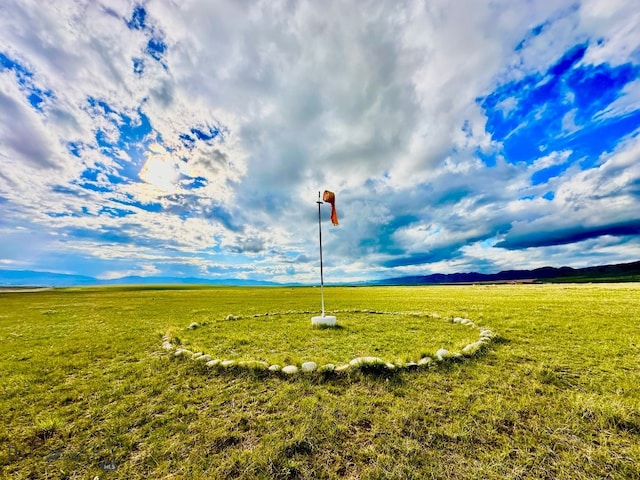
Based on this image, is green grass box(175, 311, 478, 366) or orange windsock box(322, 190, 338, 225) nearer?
green grass box(175, 311, 478, 366)

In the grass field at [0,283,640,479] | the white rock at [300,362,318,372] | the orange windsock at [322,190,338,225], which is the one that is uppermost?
the orange windsock at [322,190,338,225]

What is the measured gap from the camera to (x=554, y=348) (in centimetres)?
1009

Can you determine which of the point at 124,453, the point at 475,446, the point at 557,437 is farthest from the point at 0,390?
the point at 557,437

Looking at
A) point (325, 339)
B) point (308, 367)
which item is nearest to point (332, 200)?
point (325, 339)

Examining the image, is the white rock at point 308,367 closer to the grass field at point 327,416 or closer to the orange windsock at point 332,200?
the grass field at point 327,416

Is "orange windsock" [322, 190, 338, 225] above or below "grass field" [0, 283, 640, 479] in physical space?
above

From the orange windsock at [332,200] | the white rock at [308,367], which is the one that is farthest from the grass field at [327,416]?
the orange windsock at [332,200]

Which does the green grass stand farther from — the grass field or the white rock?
the white rock

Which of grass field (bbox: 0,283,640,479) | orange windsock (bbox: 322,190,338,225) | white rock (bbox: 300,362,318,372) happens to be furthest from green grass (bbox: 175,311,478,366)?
Answer: orange windsock (bbox: 322,190,338,225)

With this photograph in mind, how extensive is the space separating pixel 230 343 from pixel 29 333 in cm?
1320

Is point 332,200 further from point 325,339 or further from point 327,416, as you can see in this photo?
point 327,416

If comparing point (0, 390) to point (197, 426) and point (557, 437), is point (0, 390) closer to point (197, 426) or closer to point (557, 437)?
point (197, 426)

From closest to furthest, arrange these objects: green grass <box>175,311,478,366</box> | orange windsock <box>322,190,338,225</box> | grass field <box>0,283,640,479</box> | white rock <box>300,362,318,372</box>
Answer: grass field <box>0,283,640,479</box>, white rock <box>300,362,318,372</box>, green grass <box>175,311,478,366</box>, orange windsock <box>322,190,338,225</box>

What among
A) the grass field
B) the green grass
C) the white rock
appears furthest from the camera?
the green grass
